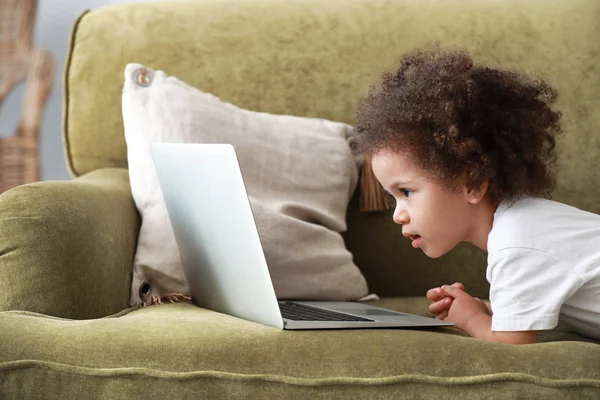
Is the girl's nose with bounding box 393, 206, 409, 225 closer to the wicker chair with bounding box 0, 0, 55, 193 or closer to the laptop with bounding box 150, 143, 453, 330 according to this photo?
the laptop with bounding box 150, 143, 453, 330

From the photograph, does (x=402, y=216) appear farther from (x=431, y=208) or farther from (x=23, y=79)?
(x=23, y=79)

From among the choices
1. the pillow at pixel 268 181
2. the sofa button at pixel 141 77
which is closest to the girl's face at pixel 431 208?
the pillow at pixel 268 181

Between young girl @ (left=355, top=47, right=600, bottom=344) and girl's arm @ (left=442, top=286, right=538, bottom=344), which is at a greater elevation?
young girl @ (left=355, top=47, right=600, bottom=344)

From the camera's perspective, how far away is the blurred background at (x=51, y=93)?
260cm

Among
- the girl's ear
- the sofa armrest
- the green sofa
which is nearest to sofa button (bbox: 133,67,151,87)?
the green sofa

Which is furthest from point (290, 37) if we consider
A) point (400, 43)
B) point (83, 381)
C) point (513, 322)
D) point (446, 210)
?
point (83, 381)

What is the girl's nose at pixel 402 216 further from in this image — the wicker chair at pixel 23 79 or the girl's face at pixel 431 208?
the wicker chair at pixel 23 79

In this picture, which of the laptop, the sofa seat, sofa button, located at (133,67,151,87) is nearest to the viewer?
the sofa seat

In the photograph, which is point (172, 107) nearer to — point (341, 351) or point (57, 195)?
point (57, 195)

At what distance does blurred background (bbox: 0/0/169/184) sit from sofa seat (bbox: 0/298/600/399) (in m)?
1.67

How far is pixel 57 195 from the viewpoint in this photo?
1.30m

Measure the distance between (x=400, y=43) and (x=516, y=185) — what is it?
25.2 inches

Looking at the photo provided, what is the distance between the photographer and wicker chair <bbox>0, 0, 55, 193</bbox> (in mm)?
2598

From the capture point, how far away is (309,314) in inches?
49.4
